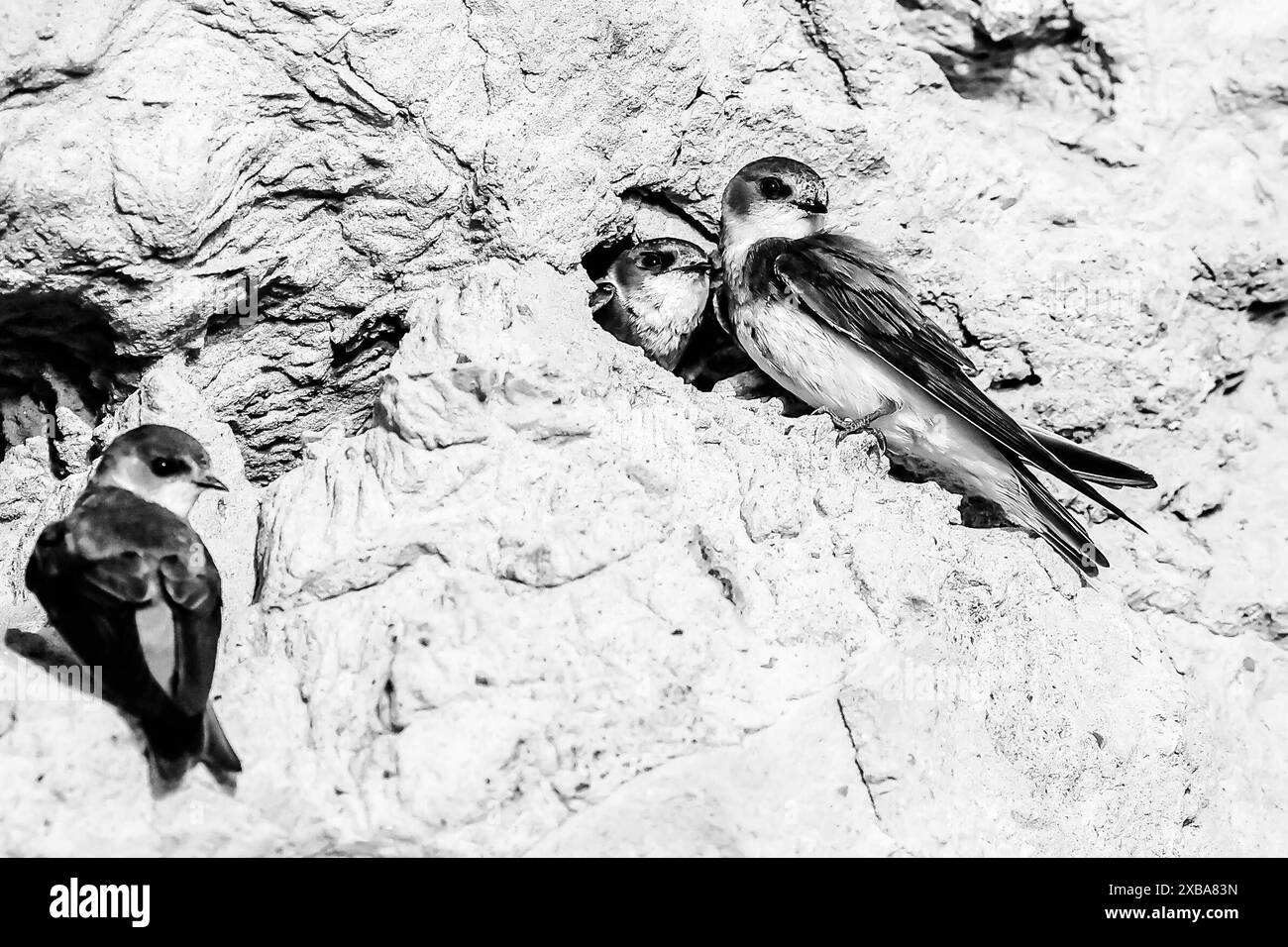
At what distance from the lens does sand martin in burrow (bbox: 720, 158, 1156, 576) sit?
3168 mm

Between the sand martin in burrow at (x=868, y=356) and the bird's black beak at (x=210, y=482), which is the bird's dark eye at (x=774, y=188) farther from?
the bird's black beak at (x=210, y=482)

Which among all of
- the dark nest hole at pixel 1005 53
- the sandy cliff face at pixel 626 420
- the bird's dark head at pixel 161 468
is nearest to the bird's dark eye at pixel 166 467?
the bird's dark head at pixel 161 468

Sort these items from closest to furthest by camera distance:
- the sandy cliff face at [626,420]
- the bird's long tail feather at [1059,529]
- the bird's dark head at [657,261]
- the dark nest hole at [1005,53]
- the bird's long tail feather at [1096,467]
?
the sandy cliff face at [626,420] → the bird's long tail feather at [1059,529] → the bird's long tail feather at [1096,467] → the dark nest hole at [1005,53] → the bird's dark head at [657,261]

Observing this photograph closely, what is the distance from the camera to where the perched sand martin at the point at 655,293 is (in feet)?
11.4

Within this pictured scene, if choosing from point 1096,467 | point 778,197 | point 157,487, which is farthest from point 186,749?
point 1096,467

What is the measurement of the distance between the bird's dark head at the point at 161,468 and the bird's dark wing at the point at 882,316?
1327mm

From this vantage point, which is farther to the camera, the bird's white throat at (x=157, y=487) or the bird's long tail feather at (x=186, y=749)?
the bird's white throat at (x=157, y=487)

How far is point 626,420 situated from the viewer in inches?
108

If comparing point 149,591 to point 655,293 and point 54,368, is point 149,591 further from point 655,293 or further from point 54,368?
point 655,293

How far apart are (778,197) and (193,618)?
1618 millimetres

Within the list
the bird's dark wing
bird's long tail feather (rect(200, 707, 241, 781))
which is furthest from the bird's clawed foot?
bird's long tail feather (rect(200, 707, 241, 781))
